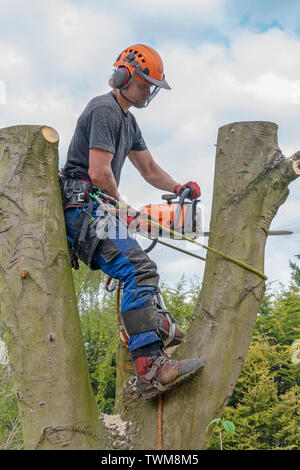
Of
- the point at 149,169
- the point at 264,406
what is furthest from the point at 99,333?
the point at 149,169

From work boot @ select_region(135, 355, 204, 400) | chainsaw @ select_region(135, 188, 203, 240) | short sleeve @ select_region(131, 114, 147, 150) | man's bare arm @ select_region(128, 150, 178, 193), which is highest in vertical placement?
short sleeve @ select_region(131, 114, 147, 150)

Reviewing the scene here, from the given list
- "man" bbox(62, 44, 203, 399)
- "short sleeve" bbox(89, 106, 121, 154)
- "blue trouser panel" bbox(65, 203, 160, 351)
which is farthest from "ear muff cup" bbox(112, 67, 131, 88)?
"blue trouser panel" bbox(65, 203, 160, 351)

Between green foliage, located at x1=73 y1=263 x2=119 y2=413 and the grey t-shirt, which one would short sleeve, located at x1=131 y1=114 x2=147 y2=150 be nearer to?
Result: the grey t-shirt

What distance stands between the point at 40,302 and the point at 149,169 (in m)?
1.66

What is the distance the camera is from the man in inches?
99.3

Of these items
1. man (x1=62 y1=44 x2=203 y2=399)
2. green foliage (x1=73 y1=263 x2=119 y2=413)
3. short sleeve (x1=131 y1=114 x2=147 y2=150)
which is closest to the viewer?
man (x1=62 y1=44 x2=203 y2=399)

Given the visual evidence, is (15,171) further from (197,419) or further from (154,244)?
(197,419)

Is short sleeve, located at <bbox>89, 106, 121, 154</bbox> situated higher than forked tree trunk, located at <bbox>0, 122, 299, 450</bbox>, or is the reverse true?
short sleeve, located at <bbox>89, 106, 121, 154</bbox>

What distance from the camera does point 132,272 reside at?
2625 millimetres

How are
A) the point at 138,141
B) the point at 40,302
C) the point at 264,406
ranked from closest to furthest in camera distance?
the point at 40,302
the point at 138,141
the point at 264,406

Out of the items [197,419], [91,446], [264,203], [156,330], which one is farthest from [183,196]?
[91,446]

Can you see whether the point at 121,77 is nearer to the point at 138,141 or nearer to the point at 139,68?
the point at 139,68

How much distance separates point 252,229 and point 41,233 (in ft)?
3.67
